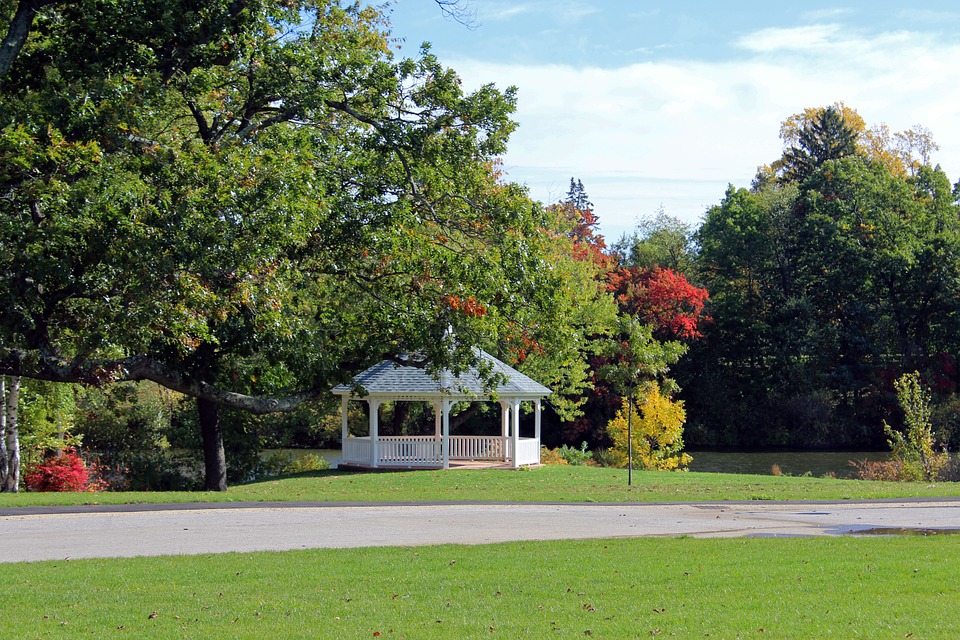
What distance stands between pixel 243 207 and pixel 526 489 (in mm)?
12336

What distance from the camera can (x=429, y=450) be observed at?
111 feet

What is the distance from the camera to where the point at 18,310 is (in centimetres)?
1589

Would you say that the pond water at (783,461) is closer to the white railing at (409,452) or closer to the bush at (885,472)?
the bush at (885,472)

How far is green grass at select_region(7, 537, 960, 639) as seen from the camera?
866 cm

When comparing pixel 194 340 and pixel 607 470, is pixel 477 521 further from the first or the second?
pixel 607 470

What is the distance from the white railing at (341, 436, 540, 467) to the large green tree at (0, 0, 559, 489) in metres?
11.0

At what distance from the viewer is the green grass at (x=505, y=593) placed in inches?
341

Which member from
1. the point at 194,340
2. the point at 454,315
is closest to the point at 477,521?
the point at 454,315

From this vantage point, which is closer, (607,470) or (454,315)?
(454,315)

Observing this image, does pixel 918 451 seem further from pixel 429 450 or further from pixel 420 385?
pixel 420 385

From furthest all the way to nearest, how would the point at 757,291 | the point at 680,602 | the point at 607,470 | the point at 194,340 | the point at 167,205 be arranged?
the point at 757,291 < the point at 607,470 < the point at 194,340 < the point at 167,205 < the point at 680,602

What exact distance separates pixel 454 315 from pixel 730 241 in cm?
4360

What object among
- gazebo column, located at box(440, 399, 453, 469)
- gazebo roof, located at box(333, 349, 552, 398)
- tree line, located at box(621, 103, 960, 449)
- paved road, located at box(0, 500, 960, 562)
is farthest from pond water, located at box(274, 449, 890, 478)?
paved road, located at box(0, 500, 960, 562)

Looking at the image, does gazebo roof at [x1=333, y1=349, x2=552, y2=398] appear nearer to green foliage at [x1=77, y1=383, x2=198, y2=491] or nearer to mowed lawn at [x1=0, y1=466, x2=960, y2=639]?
A: green foliage at [x1=77, y1=383, x2=198, y2=491]
